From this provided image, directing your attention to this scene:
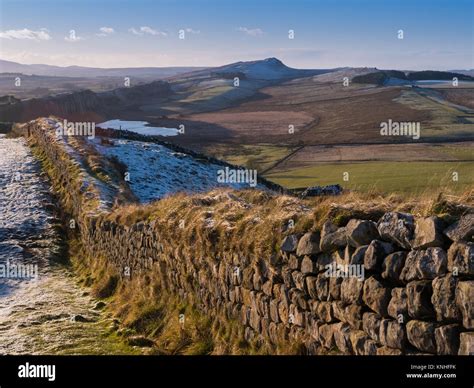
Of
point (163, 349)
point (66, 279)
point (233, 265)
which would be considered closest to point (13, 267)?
point (66, 279)

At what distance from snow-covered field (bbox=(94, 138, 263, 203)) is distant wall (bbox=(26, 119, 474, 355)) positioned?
14.0 m

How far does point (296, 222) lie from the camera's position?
8414 millimetres

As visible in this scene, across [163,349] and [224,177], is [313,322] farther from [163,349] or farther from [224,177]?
[224,177]

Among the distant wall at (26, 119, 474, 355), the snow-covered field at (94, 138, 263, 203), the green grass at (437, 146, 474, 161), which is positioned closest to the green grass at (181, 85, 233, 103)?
the green grass at (437, 146, 474, 161)

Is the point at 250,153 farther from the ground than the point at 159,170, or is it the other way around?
the point at 159,170

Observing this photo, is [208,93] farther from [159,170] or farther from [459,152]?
[159,170]

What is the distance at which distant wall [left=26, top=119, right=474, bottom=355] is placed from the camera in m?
5.80

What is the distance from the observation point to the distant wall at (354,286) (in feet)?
19.0

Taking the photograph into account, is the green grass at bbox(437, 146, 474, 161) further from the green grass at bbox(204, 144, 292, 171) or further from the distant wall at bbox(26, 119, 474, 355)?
the distant wall at bbox(26, 119, 474, 355)

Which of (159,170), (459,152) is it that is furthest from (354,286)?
(459,152)

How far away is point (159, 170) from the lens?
28.8 m

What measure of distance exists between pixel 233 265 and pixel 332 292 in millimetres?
2620

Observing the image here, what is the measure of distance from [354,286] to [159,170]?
22585 mm

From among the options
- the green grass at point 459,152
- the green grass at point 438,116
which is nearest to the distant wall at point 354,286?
the green grass at point 459,152
